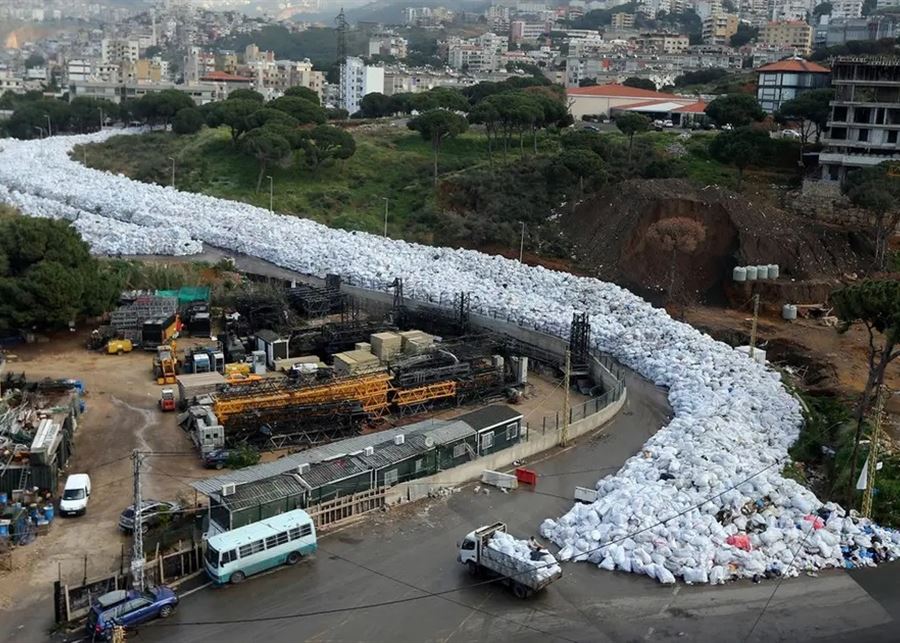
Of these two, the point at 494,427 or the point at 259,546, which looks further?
the point at 494,427

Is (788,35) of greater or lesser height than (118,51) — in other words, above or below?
above

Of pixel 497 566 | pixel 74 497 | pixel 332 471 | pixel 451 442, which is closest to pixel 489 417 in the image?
pixel 451 442

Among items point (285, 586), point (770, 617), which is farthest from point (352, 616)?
point (770, 617)

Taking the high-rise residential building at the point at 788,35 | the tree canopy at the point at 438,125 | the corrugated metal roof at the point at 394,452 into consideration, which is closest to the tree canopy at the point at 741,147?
the tree canopy at the point at 438,125

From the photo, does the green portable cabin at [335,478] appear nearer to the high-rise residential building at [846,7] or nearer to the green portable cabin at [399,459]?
the green portable cabin at [399,459]

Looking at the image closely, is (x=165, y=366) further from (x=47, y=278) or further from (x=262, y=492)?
(x=262, y=492)

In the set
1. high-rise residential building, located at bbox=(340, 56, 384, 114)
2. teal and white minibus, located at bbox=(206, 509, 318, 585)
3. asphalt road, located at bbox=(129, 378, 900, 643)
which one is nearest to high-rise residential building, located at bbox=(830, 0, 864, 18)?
high-rise residential building, located at bbox=(340, 56, 384, 114)
